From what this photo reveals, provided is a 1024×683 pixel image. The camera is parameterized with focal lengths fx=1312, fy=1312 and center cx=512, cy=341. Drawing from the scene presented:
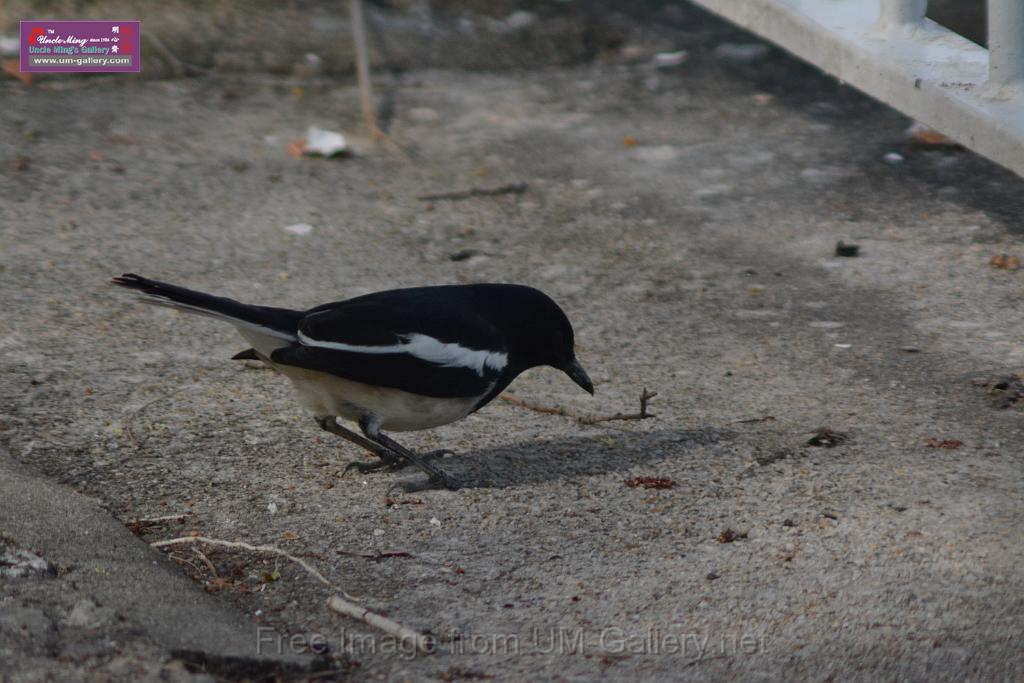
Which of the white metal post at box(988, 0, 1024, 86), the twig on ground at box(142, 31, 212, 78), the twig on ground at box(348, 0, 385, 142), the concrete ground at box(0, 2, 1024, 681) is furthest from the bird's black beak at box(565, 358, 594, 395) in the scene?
the twig on ground at box(142, 31, 212, 78)

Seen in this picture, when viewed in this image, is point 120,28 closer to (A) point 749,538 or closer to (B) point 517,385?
(B) point 517,385

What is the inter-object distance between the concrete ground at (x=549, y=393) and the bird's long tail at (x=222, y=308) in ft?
1.42

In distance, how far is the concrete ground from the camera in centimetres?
284

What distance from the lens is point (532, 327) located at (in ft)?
12.5

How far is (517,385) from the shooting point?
4.43m

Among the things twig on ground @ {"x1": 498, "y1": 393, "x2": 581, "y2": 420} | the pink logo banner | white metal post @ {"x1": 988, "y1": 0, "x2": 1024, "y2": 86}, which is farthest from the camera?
the pink logo banner

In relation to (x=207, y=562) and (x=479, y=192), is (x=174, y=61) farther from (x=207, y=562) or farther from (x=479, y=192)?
(x=207, y=562)

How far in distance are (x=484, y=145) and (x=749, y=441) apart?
3.04 m

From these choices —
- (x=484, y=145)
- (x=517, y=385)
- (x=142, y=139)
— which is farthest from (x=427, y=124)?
(x=517, y=385)

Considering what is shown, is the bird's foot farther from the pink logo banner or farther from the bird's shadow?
the pink logo banner

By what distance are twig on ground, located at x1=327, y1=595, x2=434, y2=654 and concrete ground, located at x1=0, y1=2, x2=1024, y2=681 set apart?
27 mm

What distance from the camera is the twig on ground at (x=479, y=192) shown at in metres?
5.91

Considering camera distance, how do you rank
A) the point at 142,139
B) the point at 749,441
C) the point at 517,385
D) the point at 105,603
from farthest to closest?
the point at 142,139 < the point at 517,385 < the point at 749,441 < the point at 105,603

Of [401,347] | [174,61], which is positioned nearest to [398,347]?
[401,347]
